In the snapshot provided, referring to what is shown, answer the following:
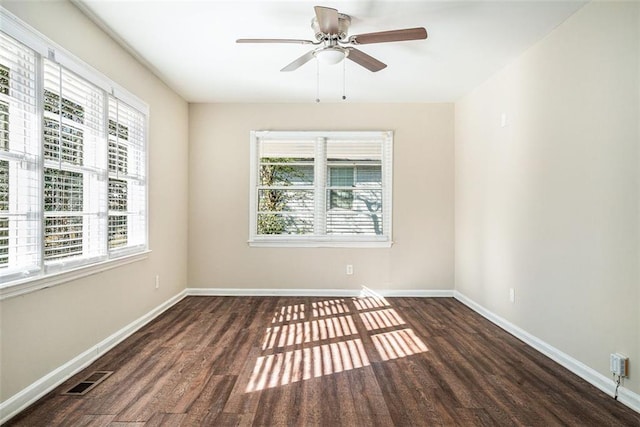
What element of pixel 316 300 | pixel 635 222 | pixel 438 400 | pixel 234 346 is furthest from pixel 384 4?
pixel 316 300

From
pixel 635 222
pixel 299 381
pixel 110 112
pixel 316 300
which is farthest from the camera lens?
pixel 316 300

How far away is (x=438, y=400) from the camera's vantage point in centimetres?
218

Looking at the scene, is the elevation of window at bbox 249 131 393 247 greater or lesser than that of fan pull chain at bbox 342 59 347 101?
lesser

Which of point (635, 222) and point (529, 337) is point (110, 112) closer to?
point (635, 222)

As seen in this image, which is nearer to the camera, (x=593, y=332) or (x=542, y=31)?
(x=593, y=332)

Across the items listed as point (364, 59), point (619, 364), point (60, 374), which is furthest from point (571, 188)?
point (60, 374)

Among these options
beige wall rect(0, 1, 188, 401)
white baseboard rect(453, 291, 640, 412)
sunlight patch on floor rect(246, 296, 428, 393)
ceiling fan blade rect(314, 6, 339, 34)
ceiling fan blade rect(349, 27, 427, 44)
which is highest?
ceiling fan blade rect(314, 6, 339, 34)

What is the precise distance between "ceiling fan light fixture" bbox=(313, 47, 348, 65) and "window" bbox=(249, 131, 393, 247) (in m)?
2.08

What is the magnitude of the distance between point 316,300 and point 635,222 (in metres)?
3.30

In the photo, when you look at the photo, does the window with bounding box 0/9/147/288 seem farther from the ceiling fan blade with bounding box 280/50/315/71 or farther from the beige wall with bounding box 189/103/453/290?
the ceiling fan blade with bounding box 280/50/315/71

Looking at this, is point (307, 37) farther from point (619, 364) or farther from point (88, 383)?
point (619, 364)

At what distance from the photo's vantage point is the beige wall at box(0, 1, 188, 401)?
2080mm

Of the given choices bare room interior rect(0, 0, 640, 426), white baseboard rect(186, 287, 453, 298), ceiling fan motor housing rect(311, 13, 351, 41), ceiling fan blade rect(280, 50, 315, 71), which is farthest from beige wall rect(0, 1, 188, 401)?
ceiling fan motor housing rect(311, 13, 351, 41)

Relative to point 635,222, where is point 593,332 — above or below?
below
